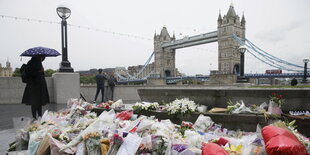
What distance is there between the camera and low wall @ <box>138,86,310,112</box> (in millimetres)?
3885

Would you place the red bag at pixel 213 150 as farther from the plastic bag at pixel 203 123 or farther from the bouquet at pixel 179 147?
the plastic bag at pixel 203 123

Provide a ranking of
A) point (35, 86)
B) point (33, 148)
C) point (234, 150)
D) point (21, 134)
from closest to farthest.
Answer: point (234, 150) < point (33, 148) < point (21, 134) < point (35, 86)

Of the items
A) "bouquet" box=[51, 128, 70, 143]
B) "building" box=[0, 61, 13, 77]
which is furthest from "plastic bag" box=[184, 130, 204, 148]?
"building" box=[0, 61, 13, 77]

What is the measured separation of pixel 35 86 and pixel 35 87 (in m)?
0.02

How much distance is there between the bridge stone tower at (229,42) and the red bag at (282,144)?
193 feet

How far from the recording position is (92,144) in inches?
96.7

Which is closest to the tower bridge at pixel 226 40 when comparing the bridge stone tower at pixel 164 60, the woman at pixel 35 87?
the bridge stone tower at pixel 164 60

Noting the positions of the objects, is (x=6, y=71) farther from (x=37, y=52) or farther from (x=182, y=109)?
(x=182, y=109)

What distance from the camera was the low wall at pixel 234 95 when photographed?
3885 millimetres

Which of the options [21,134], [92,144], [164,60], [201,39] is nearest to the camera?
[92,144]

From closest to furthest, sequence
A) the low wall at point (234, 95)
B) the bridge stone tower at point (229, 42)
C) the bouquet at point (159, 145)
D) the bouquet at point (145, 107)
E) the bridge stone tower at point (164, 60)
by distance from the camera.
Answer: the bouquet at point (159, 145) → the low wall at point (234, 95) → the bouquet at point (145, 107) → the bridge stone tower at point (229, 42) → the bridge stone tower at point (164, 60)

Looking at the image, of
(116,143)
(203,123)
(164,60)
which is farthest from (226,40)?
(116,143)

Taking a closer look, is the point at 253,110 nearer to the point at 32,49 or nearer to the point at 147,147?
the point at 147,147

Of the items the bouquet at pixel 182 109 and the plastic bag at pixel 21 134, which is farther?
the bouquet at pixel 182 109
